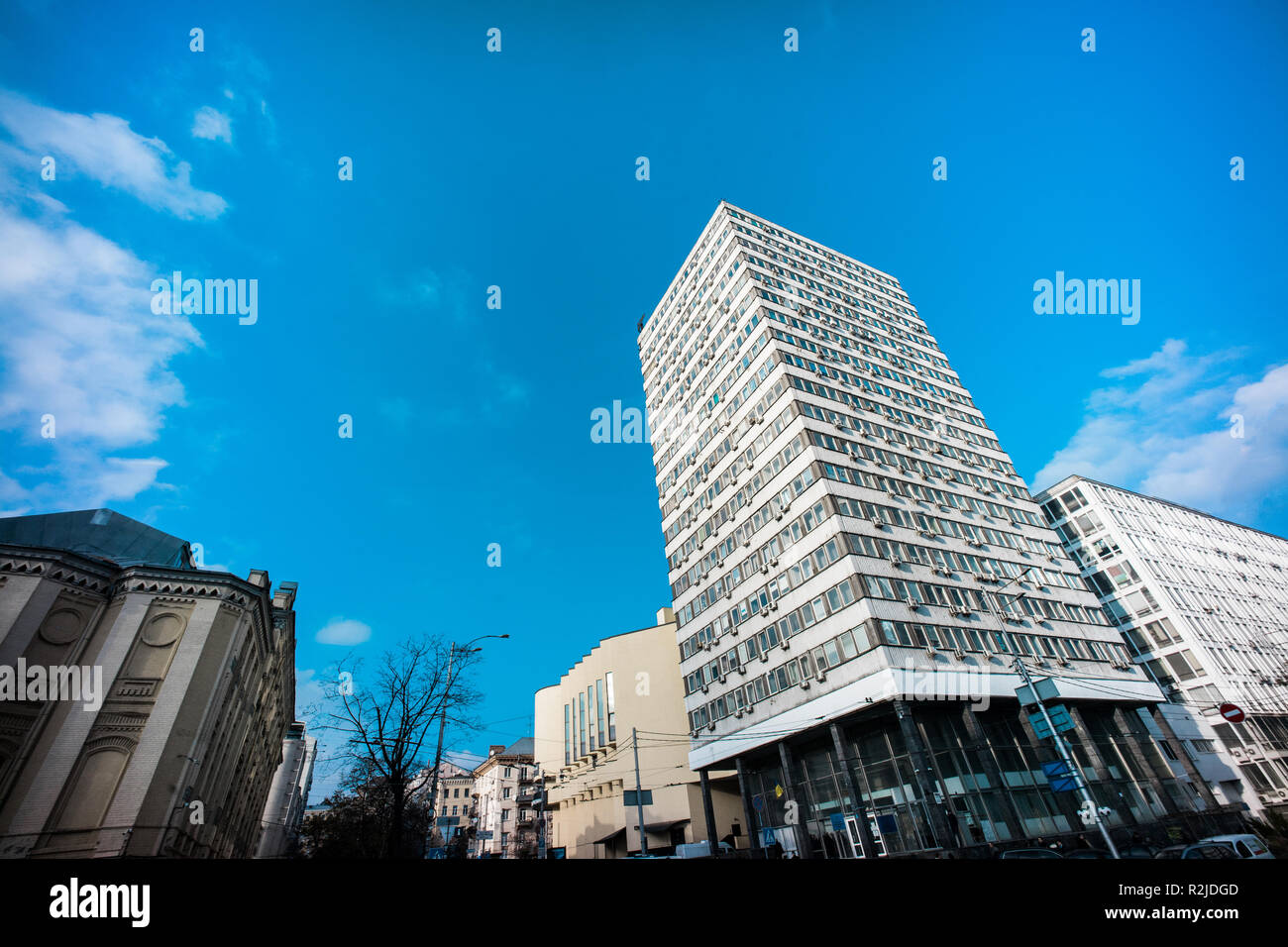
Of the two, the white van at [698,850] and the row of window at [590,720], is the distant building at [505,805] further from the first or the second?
the white van at [698,850]

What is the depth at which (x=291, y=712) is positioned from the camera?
65750mm

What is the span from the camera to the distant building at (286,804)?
7575 centimetres

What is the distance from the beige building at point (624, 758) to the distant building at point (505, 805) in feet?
54.8

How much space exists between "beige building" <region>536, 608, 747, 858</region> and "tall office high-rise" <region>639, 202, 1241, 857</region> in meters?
9.71

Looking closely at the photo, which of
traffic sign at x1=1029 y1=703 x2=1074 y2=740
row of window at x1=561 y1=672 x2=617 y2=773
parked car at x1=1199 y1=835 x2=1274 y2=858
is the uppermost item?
row of window at x1=561 y1=672 x2=617 y2=773

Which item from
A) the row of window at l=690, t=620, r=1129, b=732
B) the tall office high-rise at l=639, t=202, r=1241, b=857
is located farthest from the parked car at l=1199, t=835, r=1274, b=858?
the row of window at l=690, t=620, r=1129, b=732

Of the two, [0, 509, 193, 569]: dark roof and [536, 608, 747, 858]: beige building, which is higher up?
[0, 509, 193, 569]: dark roof

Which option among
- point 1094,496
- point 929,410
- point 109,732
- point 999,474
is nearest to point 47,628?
point 109,732

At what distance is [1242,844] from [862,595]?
56.4 feet

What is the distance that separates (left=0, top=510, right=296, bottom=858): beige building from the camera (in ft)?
79.3

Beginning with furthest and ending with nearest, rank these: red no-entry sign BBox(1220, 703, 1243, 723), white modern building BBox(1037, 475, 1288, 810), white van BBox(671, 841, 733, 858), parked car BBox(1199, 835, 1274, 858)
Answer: white modern building BBox(1037, 475, 1288, 810) → white van BBox(671, 841, 733, 858) → red no-entry sign BBox(1220, 703, 1243, 723) → parked car BBox(1199, 835, 1274, 858)

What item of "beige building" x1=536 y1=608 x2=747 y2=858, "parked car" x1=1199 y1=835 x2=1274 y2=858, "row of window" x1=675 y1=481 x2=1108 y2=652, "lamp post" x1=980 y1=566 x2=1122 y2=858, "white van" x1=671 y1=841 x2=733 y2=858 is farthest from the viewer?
"beige building" x1=536 y1=608 x2=747 y2=858

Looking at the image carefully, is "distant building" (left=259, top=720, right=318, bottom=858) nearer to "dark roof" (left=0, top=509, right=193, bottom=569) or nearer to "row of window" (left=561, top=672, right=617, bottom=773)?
"row of window" (left=561, top=672, right=617, bottom=773)
